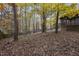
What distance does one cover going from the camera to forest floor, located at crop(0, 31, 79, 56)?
2730 millimetres

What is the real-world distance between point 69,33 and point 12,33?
0.73 meters

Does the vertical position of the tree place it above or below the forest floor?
above

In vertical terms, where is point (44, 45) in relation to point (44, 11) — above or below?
below

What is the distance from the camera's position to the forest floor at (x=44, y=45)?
2.73 m

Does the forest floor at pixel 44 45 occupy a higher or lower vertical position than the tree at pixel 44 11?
lower

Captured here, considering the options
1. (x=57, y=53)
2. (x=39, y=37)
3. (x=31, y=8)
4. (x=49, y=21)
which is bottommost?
(x=57, y=53)

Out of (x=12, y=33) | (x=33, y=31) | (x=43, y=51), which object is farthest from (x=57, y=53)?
(x=12, y=33)

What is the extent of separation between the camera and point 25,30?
109 inches

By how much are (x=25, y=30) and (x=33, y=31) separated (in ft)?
0.34

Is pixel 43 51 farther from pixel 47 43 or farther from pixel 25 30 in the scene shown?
pixel 25 30

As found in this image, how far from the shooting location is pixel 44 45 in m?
2.77

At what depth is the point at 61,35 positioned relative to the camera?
2.82 m

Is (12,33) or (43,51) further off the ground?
(12,33)

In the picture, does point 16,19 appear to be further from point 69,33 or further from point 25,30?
point 69,33
